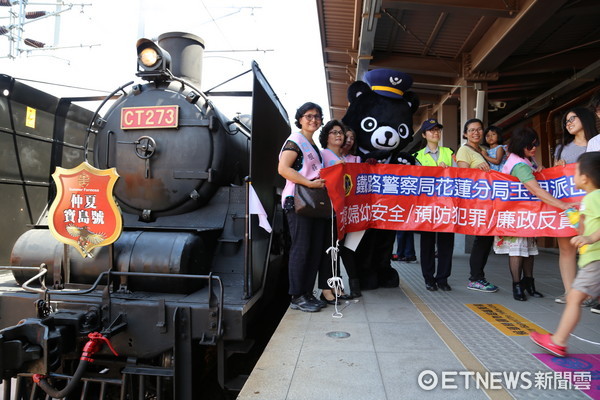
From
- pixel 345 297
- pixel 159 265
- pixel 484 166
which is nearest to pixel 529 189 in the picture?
pixel 484 166

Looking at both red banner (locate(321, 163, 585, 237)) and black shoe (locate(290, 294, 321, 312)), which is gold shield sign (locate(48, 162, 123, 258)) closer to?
black shoe (locate(290, 294, 321, 312))

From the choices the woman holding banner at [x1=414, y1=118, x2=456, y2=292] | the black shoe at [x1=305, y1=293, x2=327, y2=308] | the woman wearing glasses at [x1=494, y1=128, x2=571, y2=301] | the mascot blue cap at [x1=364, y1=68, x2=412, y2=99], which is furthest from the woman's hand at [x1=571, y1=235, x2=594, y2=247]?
the mascot blue cap at [x1=364, y1=68, x2=412, y2=99]

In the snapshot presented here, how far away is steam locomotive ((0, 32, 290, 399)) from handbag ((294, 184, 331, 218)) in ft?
0.99

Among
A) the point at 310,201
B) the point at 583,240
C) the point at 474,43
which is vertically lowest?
the point at 583,240

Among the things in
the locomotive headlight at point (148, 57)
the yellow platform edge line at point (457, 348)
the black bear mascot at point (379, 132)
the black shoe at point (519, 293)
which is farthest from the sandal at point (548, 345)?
the locomotive headlight at point (148, 57)

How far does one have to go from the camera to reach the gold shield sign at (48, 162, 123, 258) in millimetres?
2570

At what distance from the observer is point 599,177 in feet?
7.59

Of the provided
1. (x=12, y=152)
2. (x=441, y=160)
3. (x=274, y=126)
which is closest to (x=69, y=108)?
(x=12, y=152)

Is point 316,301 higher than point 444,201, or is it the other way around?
point 444,201

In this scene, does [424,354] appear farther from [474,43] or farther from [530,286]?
[474,43]

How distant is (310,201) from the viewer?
10.3ft

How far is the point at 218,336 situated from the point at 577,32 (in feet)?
28.6

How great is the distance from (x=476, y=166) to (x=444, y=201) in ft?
1.75

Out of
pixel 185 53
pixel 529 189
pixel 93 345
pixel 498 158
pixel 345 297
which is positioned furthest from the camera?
pixel 498 158
